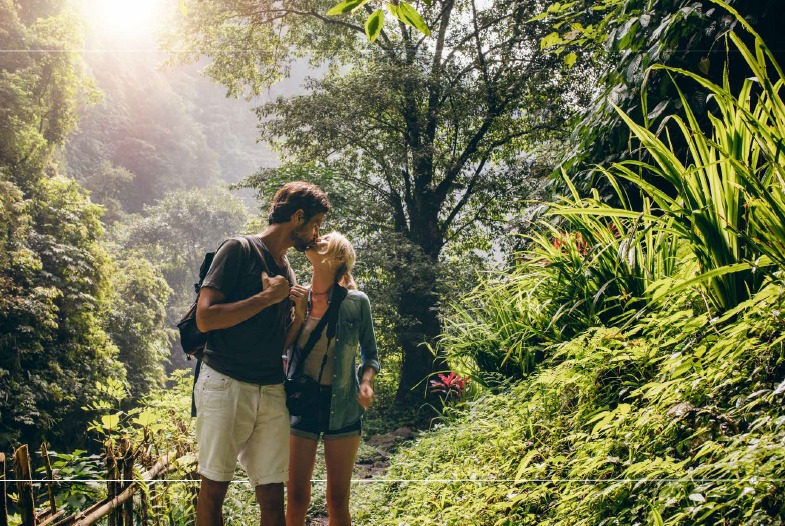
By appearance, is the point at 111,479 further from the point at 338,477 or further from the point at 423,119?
the point at 423,119

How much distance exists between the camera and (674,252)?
188cm

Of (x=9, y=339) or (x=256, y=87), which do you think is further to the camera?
(x=256, y=87)

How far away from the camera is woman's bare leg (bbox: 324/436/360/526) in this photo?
6.83 ft

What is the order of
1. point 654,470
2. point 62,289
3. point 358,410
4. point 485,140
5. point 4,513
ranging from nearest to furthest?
point 654,470 < point 4,513 < point 358,410 < point 485,140 < point 62,289

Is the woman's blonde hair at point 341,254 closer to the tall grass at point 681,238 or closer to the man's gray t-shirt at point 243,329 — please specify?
the man's gray t-shirt at point 243,329

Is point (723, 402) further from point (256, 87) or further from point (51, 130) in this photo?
point (51, 130)

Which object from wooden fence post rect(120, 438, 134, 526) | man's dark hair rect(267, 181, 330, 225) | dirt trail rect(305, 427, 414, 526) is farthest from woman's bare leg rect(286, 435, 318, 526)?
dirt trail rect(305, 427, 414, 526)

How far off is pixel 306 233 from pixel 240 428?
703mm

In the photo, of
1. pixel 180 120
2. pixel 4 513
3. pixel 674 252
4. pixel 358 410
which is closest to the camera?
pixel 4 513

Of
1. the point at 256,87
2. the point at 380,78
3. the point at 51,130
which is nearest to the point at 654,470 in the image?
the point at 380,78

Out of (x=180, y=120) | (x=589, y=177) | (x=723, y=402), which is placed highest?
(x=180, y=120)

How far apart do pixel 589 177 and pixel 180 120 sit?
22.7 m

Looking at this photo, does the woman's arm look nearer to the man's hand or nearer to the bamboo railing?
the man's hand

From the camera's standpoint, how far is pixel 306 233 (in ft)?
6.37
